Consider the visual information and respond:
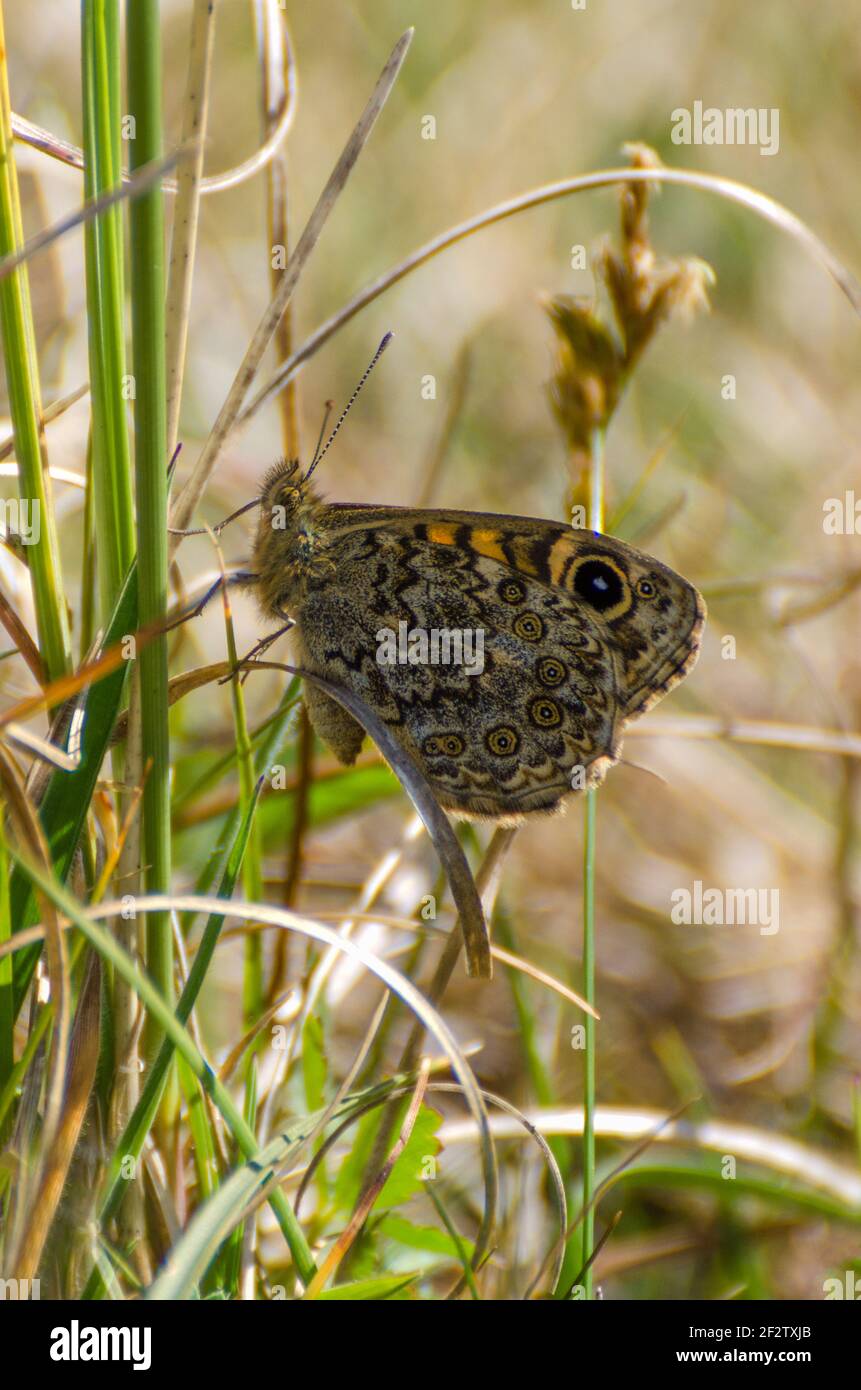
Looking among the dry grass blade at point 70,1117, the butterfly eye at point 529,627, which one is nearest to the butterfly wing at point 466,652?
the butterfly eye at point 529,627

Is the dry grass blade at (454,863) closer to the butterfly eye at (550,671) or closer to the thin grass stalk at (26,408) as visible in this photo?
the thin grass stalk at (26,408)

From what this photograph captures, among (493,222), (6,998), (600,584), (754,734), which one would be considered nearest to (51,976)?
(6,998)

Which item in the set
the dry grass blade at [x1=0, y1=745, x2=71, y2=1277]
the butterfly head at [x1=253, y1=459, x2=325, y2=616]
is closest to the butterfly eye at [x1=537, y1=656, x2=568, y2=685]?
the butterfly head at [x1=253, y1=459, x2=325, y2=616]

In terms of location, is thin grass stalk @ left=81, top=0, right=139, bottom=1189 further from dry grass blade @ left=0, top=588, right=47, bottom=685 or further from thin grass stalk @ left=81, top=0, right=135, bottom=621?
dry grass blade @ left=0, top=588, right=47, bottom=685

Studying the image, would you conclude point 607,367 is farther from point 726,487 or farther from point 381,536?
point 726,487

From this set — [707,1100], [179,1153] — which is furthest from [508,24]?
[179,1153]

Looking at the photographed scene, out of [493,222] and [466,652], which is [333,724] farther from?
[493,222]
